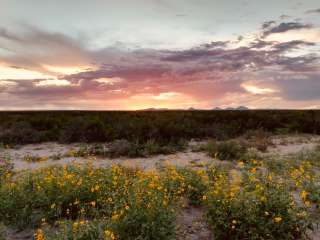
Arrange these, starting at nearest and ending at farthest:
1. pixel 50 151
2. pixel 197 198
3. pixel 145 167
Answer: pixel 197 198
pixel 145 167
pixel 50 151

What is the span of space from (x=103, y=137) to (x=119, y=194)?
1079 centimetres

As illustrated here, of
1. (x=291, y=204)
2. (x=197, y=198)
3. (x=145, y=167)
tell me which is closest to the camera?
(x=291, y=204)

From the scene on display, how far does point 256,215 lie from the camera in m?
5.48

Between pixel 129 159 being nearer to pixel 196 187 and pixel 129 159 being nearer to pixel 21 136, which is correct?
pixel 196 187

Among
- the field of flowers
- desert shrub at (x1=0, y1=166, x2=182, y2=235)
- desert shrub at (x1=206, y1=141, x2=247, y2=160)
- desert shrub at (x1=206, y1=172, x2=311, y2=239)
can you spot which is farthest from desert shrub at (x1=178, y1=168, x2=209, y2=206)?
desert shrub at (x1=206, y1=141, x2=247, y2=160)

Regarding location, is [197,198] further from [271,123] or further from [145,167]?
[271,123]

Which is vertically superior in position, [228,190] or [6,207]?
[228,190]

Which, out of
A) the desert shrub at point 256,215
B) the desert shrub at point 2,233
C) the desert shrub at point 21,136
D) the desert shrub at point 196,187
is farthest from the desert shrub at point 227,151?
the desert shrub at point 21,136

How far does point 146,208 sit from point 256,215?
1.60 meters

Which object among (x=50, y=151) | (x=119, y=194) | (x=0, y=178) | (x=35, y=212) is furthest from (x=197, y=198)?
(x=50, y=151)

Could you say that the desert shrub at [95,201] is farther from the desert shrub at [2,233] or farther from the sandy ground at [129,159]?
the sandy ground at [129,159]

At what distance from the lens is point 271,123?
76.0 feet

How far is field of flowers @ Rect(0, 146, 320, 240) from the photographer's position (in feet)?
17.2

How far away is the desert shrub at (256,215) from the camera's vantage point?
533 centimetres
